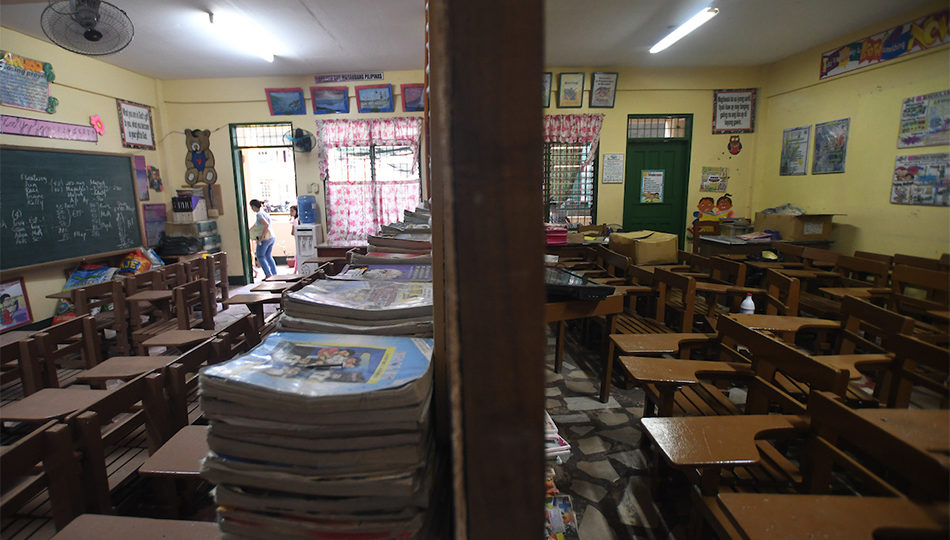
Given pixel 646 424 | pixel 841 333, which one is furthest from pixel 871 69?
pixel 646 424

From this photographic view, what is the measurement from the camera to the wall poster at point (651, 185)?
6.33 metres

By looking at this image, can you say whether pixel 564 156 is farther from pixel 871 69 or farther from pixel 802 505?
pixel 802 505

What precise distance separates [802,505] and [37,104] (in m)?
6.88

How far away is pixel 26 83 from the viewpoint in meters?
4.30

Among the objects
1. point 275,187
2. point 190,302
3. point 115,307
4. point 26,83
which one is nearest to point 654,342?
point 190,302

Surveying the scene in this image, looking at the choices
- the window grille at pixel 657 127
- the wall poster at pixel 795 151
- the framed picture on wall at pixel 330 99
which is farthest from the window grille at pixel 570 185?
the framed picture on wall at pixel 330 99

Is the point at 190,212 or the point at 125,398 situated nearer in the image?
the point at 125,398

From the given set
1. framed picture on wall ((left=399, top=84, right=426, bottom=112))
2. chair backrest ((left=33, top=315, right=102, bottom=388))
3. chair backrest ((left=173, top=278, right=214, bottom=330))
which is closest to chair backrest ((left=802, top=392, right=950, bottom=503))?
chair backrest ((left=33, top=315, right=102, bottom=388))

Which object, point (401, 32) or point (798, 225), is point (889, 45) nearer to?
point (798, 225)

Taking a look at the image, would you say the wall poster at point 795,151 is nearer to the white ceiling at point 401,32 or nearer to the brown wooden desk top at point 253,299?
the white ceiling at point 401,32

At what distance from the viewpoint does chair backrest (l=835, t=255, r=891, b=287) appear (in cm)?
166

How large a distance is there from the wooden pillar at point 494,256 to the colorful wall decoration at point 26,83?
20.3ft

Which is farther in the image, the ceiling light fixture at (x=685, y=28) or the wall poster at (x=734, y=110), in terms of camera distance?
the wall poster at (x=734, y=110)

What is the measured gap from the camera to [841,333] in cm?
178
